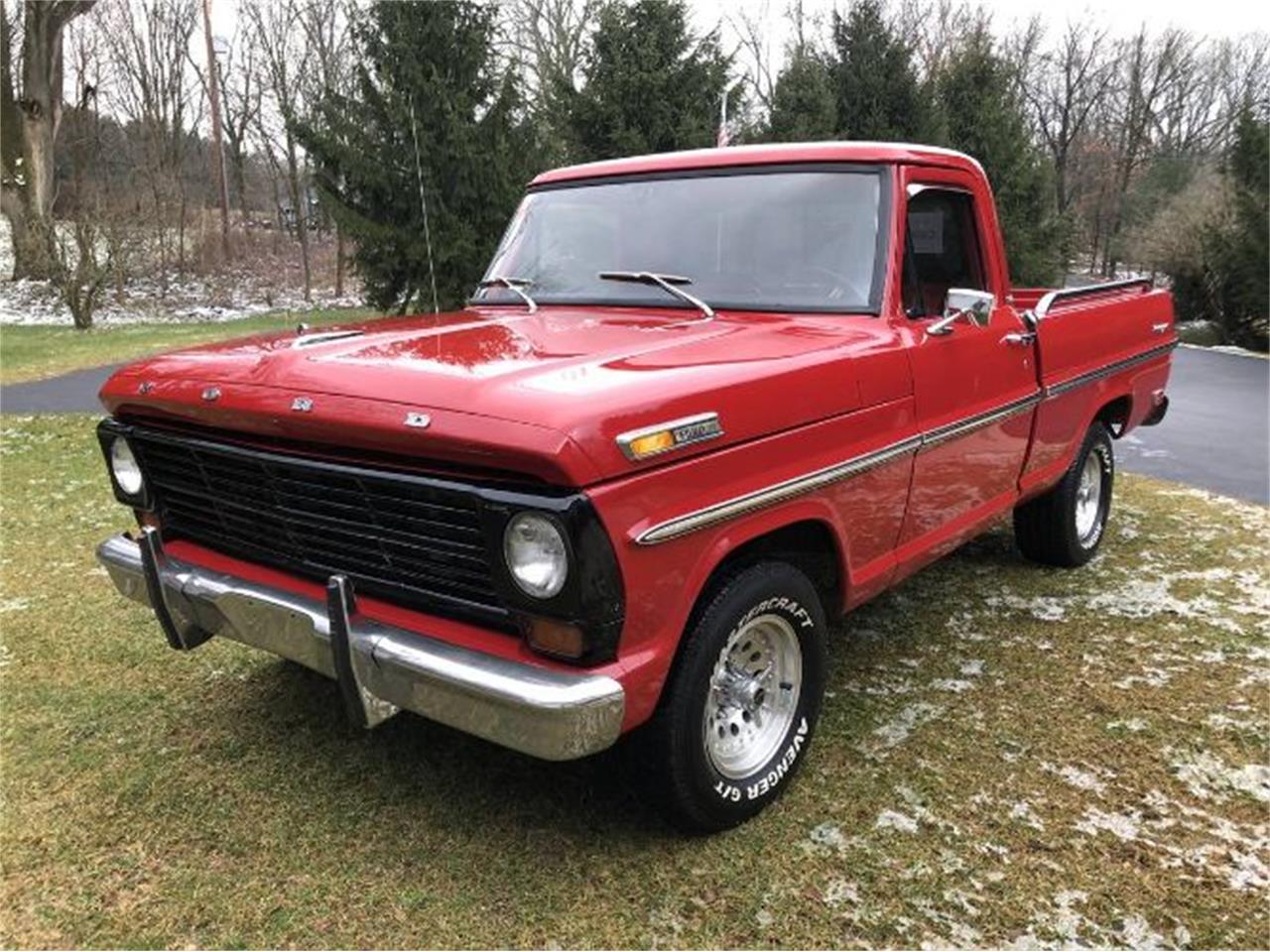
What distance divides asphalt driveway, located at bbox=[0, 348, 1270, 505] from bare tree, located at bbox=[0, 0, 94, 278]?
12299 millimetres

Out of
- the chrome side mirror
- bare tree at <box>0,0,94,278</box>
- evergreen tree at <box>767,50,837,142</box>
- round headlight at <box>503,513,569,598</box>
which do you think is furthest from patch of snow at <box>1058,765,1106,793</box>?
bare tree at <box>0,0,94,278</box>

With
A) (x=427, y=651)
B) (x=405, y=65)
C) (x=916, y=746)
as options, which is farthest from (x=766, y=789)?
(x=405, y=65)

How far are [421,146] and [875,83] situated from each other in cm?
876

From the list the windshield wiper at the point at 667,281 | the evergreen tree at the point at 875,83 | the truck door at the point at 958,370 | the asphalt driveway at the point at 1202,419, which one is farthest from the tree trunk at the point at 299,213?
the truck door at the point at 958,370

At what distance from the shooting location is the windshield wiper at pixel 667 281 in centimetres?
350

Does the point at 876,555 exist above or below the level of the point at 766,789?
above

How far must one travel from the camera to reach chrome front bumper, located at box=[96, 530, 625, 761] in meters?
2.33

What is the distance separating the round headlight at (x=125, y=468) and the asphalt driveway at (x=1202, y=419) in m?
6.96

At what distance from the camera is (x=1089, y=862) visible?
9.17ft

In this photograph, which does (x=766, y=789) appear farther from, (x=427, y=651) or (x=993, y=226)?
(x=993, y=226)

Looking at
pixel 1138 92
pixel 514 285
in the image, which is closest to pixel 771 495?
pixel 514 285

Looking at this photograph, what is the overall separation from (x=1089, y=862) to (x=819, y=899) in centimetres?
82

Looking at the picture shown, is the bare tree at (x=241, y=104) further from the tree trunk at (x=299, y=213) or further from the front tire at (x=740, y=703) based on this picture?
the front tire at (x=740, y=703)

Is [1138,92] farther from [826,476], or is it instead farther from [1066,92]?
[826,476]
